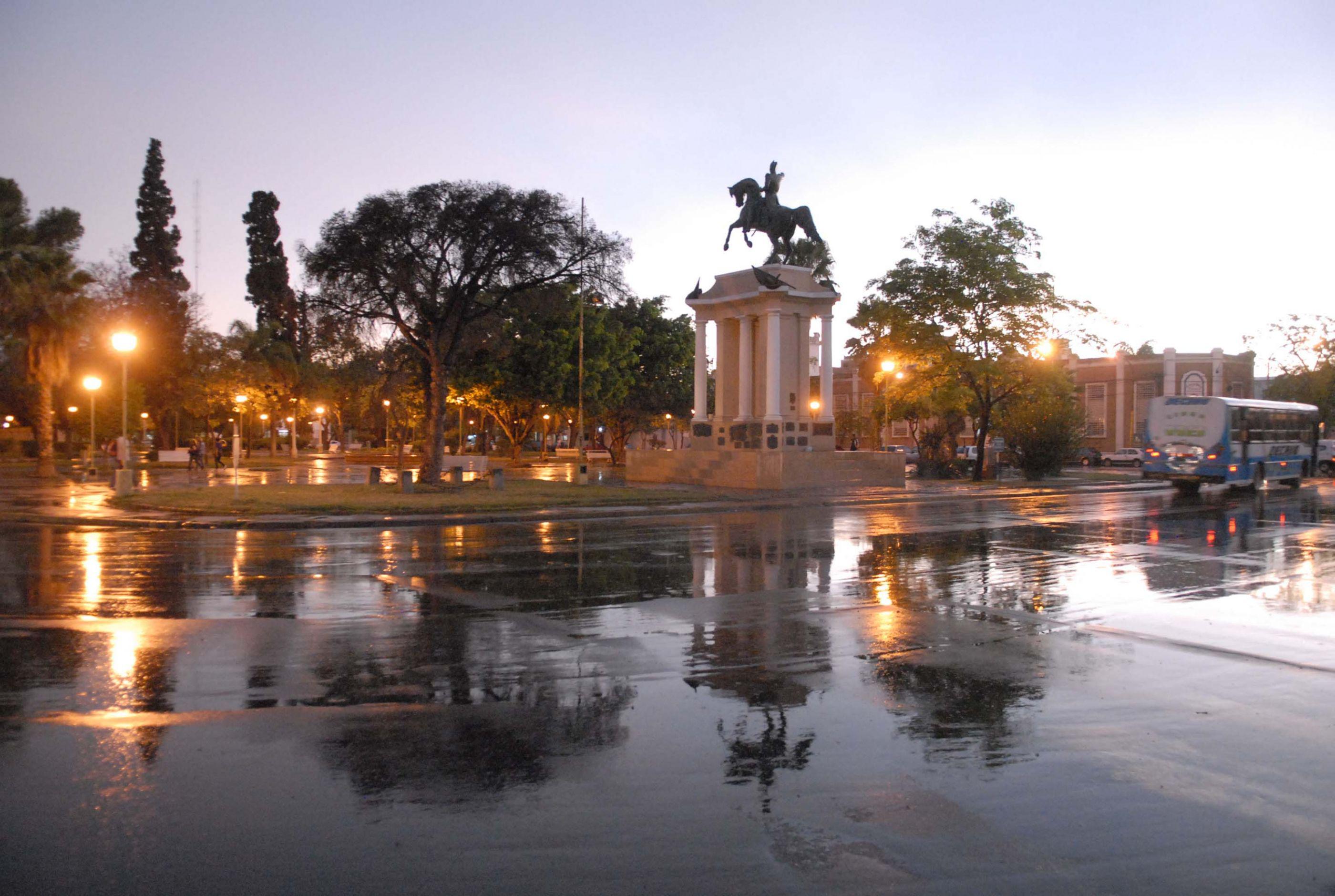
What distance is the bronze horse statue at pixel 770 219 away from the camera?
124 feet

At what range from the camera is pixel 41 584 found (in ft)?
41.1

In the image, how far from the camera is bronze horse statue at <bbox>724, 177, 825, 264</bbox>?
37656 mm

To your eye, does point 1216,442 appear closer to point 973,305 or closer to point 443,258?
point 973,305

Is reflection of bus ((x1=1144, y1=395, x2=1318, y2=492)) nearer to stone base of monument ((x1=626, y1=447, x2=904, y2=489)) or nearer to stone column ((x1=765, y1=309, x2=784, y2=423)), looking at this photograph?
stone base of monument ((x1=626, y1=447, x2=904, y2=489))

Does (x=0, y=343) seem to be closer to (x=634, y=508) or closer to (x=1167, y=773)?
(x=634, y=508)

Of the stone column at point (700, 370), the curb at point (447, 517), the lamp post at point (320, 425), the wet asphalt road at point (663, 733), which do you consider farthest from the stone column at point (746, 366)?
the lamp post at point (320, 425)

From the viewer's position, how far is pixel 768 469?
33.7 meters

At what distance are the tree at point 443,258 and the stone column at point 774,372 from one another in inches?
281

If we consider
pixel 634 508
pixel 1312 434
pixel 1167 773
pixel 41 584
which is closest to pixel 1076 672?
pixel 1167 773

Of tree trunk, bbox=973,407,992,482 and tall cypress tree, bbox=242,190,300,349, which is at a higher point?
tall cypress tree, bbox=242,190,300,349

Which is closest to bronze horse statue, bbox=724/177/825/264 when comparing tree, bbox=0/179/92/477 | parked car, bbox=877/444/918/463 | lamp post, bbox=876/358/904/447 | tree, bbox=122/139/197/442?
lamp post, bbox=876/358/904/447

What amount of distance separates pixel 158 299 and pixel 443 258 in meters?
36.9

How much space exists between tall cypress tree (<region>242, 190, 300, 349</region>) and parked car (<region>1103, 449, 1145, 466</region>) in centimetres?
6146

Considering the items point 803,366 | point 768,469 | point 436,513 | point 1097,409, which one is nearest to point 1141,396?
point 1097,409
